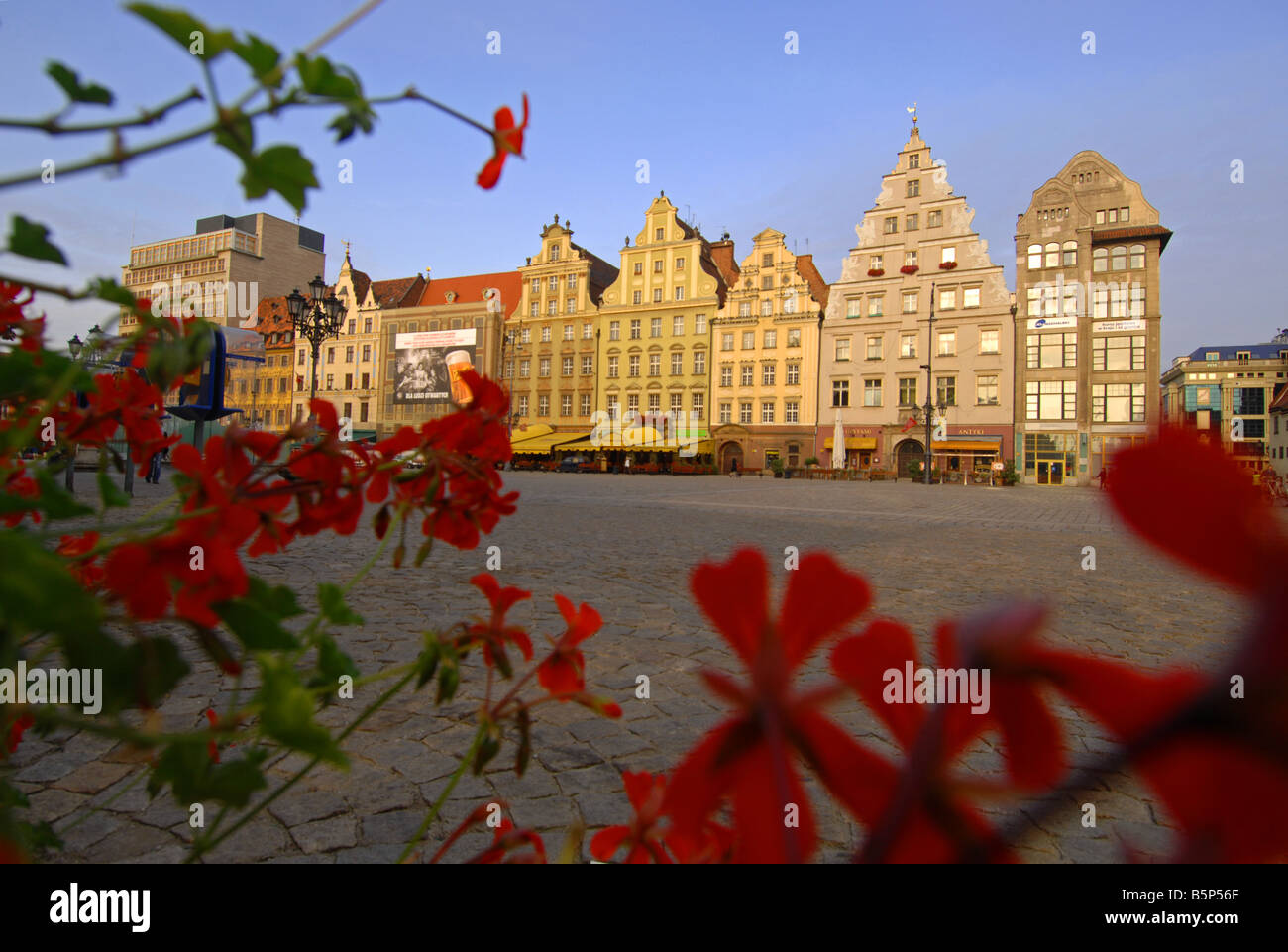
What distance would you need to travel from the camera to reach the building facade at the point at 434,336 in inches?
1371

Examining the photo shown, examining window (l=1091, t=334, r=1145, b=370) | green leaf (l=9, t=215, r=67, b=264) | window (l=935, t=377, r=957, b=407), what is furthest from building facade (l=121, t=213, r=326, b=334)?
green leaf (l=9, t=215, r=67, b=264)

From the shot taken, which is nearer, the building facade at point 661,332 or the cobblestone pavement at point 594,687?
the cobblestone pavement at point 594,687

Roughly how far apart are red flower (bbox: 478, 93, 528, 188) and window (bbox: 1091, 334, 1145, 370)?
27.5 meters

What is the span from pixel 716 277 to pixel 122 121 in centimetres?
3104

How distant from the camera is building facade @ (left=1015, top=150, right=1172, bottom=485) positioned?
23.1 m

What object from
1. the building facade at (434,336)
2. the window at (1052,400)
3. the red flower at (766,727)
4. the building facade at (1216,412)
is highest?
the building facade at (434,336)

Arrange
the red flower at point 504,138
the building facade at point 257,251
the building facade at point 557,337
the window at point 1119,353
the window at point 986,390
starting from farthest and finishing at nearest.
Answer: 1. the building facade at point 257,251
2. the building facade at point 557,337
3. the window at point 986,390
4. the window at point 1119,353
5. the red flower at point 504,138

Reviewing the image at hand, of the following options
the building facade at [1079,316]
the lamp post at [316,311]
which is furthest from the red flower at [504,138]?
the building facade at [1079,316]

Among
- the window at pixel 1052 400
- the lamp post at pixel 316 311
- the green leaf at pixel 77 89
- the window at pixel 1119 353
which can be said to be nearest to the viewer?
the green leaf at pixel 77 89

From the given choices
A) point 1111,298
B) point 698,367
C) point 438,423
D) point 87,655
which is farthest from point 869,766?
point 698,367

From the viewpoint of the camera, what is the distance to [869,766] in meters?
0.21

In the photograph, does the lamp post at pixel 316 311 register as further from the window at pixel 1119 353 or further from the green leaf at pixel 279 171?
the window at pixel 1119 353

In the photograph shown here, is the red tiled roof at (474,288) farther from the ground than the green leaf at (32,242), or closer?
farther from the ground

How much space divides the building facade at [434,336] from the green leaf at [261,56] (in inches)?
1351
